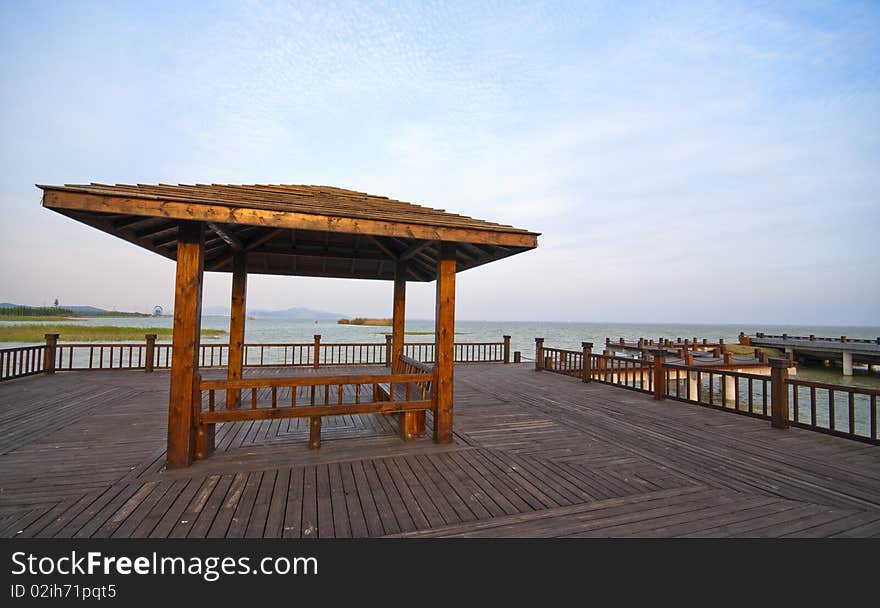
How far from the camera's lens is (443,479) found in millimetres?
3225

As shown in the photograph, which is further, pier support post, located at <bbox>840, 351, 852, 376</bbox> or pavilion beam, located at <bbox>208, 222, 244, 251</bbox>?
pier support post, located at <bbox>840, 351, 852, 376</bbox>

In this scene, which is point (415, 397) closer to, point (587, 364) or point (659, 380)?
point (659, 380)

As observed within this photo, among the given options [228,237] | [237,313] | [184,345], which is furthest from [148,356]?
→ [184,345]

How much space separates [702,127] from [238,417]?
1889 cm

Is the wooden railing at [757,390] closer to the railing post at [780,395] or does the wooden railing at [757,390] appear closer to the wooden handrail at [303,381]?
the railing post at [780,395]

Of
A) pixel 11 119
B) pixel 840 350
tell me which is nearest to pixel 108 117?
pixel 11 119

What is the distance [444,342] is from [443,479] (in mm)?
1642

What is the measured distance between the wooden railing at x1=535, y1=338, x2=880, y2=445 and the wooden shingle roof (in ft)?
15.0

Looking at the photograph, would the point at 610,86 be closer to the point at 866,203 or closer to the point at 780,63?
the point at 780,63

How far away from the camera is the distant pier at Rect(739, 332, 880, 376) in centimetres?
1834

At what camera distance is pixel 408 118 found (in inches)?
627

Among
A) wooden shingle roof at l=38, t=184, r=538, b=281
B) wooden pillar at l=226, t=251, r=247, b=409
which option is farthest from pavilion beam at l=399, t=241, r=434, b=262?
wooden pillar at l=226, t=251, r=247, b=409

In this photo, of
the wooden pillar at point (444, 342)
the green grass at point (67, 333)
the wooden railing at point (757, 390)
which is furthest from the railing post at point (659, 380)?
the green grass at point (67, 333)

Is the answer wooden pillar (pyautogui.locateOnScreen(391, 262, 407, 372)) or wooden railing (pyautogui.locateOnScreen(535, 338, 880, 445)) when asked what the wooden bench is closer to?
wooden pillar (pyautogui.locateOnScreen(391, 262, 407, 372))
